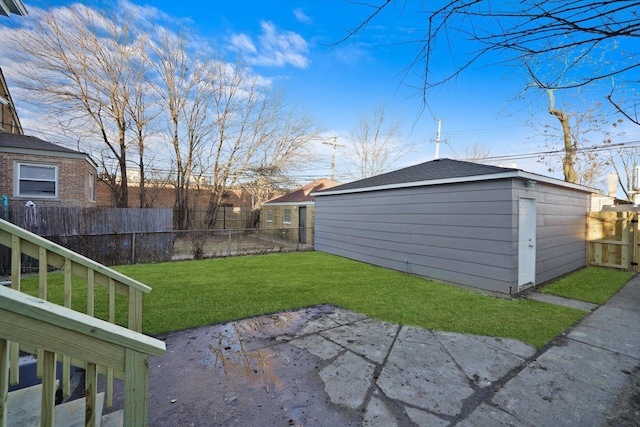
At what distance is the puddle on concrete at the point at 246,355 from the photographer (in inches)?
109

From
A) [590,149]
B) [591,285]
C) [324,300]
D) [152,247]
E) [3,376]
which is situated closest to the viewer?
[3,376]

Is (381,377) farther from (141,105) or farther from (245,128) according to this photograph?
(245,128)

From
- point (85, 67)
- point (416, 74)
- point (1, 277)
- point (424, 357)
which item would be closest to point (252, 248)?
point (1, 277)

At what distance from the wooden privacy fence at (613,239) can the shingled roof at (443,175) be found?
1142 millimetres

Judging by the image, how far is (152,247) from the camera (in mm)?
9117

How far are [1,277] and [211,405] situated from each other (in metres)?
8.15

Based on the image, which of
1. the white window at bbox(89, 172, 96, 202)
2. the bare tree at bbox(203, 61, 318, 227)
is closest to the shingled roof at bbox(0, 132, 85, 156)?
the white window at bbox(89, 172, 96, 202)

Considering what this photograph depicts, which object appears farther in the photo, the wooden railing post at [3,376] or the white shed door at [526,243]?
the white shed door at [526,243]

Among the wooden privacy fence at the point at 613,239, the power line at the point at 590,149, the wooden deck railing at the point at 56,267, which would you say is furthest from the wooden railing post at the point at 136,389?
the power line at the point at 590,149

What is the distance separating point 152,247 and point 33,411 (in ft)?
27.0

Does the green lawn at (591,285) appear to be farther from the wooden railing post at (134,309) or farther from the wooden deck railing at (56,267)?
the wooden deck railing at (56,267)

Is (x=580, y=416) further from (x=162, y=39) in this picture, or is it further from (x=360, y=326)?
(x=162, y=39)

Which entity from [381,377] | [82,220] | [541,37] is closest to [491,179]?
[541,37]

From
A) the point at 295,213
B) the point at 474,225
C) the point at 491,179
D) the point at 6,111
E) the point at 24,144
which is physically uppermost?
the point at 6,111
